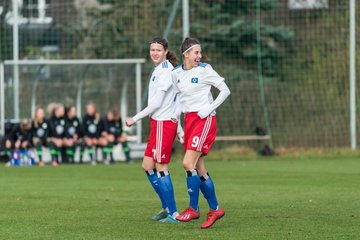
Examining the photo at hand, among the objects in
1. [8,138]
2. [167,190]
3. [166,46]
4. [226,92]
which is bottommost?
[8,138]

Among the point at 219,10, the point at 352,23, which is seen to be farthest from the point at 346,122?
the point at 219,10

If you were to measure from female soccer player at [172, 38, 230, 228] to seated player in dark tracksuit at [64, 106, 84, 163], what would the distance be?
1394 centimetres

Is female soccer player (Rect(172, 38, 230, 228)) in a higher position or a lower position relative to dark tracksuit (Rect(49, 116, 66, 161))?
higher

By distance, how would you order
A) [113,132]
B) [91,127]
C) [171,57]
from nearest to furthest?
[171,57], [113,132], [91,127]

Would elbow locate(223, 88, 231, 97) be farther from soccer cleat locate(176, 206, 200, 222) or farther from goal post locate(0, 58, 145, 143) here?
goal post locate(0, 58, 145, 143)

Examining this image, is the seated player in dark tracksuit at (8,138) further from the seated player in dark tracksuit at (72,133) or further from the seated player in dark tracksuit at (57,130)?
the seated player in dark tracksuit at (72,133)

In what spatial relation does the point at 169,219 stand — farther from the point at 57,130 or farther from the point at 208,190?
the point at 57,130

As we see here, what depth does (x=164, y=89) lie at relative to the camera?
38.7ft

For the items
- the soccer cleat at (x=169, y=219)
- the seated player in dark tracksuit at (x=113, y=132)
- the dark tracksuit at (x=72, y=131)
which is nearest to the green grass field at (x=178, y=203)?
the soccer cleat at (x=169, y=219)

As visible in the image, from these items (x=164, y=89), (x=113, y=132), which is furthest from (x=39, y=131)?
(x=164, y=89)

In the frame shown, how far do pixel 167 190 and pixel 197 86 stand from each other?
130 cm

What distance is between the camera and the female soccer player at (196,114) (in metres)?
11.3

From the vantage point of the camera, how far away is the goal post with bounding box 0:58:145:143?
27266 millimetres

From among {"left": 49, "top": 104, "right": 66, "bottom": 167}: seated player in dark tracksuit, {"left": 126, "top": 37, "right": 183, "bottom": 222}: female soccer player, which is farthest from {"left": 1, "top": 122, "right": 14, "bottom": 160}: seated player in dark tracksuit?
{"left": 126, "top": 37, "right": 183, "bottom": 222}: female soccer player
